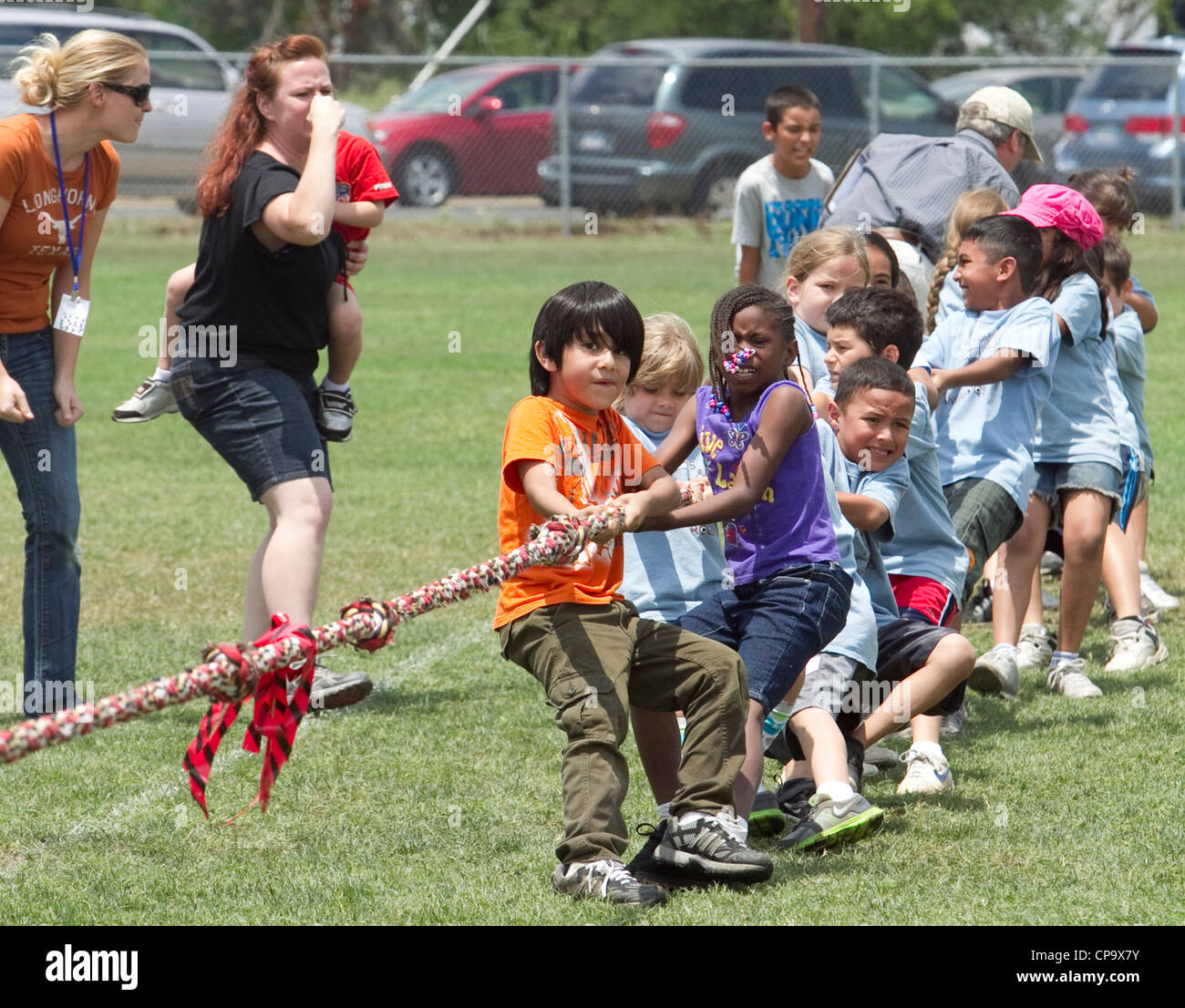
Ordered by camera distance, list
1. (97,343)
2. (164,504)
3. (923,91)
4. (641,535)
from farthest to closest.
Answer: (923,91)
(97,343)
(164,504)
(641,535)

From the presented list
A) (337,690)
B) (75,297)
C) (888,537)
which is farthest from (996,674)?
(75,297)

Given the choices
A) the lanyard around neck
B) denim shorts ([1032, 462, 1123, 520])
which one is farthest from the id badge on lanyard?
denim shorts ([1032, 462, 1123, 520])

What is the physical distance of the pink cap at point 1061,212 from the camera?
6.13 meters

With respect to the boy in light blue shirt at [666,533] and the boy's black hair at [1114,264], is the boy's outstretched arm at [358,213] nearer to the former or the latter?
the boy in light blue shirt at [666,533]

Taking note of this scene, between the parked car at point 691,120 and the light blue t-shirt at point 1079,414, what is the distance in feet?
43.2

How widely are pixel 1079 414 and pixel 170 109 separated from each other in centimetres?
1479

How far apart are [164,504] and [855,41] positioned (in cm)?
2348

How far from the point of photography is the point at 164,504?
965cm

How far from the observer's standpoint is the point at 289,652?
3.47m

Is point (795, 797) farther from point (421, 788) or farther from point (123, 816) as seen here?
point (123, 816)

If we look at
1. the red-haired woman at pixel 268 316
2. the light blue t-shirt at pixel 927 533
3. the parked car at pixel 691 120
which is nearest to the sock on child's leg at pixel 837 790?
the light blue t-shirt at pixel 927 533

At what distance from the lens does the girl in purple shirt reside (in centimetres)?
428

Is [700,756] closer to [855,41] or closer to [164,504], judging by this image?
[164,504]
